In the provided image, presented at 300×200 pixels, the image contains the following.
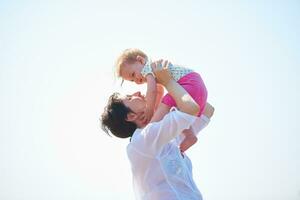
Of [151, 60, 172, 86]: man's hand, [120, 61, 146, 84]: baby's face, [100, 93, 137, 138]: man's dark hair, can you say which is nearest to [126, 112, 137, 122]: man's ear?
[100, 93, 137, 138]: man's dark hair

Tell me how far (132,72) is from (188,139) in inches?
37.4

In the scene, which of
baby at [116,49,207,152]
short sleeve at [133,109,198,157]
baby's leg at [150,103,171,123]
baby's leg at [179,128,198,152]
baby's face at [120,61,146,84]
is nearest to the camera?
short sleeve at [133,109,198,157]

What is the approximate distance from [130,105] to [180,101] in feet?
2.10

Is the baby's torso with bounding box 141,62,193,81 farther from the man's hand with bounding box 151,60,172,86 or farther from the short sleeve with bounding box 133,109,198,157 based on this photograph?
the short sleeve with bounding box 133,109,198,157

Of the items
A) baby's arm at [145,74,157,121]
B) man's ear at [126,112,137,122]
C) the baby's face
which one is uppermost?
the baby's face

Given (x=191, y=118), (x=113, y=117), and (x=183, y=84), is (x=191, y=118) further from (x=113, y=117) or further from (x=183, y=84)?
(x=113, y=117)

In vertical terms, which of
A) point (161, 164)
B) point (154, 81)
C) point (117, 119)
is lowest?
point (161, 164)

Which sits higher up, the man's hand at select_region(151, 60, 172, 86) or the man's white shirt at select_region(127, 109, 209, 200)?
the man's hand at select_region(151, 60, 172, 86)

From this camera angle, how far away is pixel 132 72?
412 centimetres

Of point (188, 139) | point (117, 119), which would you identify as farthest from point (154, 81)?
point (188, 139)

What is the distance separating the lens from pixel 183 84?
11.9 ft

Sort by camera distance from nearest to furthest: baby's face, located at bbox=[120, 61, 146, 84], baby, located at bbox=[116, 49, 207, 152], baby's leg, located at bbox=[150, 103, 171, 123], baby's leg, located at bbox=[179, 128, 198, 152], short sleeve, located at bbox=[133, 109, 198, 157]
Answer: short sleeve, located at bbox=[133, 109, 198, 157] < baby's leg, located at bbox=[150, 103, 171, 123] < baby, located at bbox=[116, 49, 207, 152] < baby's leg, located at bbox=[179, 128, 198, 152] < baby's face, located at bbox=[120, 61, 146, 84]

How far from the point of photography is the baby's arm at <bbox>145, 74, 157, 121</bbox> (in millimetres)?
3471

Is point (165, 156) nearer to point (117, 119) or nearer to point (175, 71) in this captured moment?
point (117, 119)
